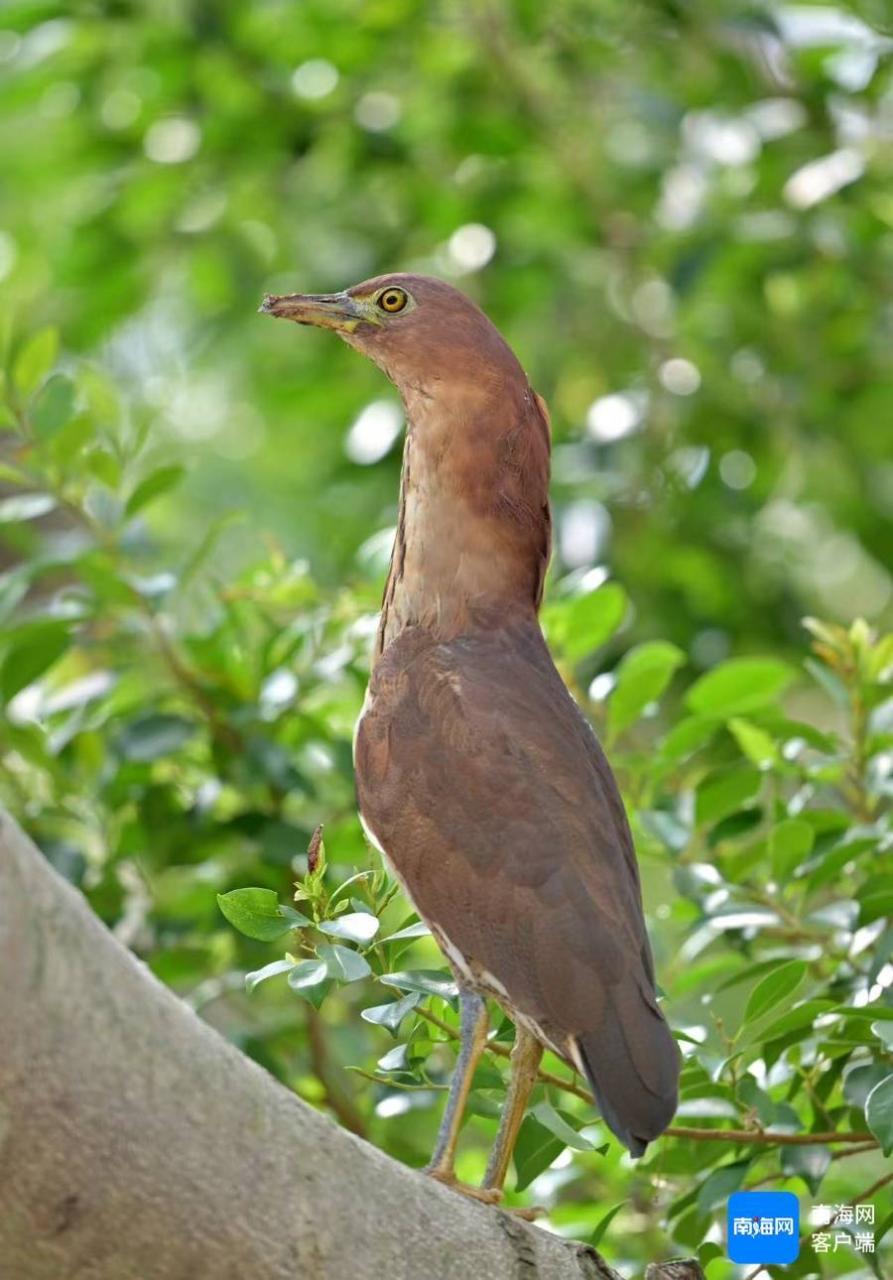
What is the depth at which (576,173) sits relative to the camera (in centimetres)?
499

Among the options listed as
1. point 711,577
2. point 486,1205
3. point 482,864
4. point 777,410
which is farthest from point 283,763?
point 777,410

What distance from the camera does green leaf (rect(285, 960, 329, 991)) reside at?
6.21 ft

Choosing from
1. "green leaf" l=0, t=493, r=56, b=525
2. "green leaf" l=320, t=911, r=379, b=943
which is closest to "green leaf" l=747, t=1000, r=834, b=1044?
"green leaf" l=320, t=911, r=379, b=943

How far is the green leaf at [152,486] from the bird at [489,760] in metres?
0.69

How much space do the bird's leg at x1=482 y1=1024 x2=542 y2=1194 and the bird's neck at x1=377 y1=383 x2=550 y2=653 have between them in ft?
1.80

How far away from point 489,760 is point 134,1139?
0.88 m

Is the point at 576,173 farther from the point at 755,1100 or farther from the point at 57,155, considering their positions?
the point at 755,1100

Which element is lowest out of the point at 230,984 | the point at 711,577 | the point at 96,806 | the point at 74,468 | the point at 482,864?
the point at 711,577

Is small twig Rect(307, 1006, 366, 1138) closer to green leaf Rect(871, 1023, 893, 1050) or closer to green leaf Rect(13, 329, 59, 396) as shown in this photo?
green leaf Rect(871, 1023, 893, 1050)

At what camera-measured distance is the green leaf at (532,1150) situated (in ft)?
7.55

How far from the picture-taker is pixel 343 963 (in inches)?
76.4

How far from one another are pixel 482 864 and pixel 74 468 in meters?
1.49

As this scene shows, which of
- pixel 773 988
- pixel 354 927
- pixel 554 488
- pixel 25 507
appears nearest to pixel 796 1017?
pixel 773 988

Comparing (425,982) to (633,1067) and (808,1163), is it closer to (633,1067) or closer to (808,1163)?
(633,1067)
